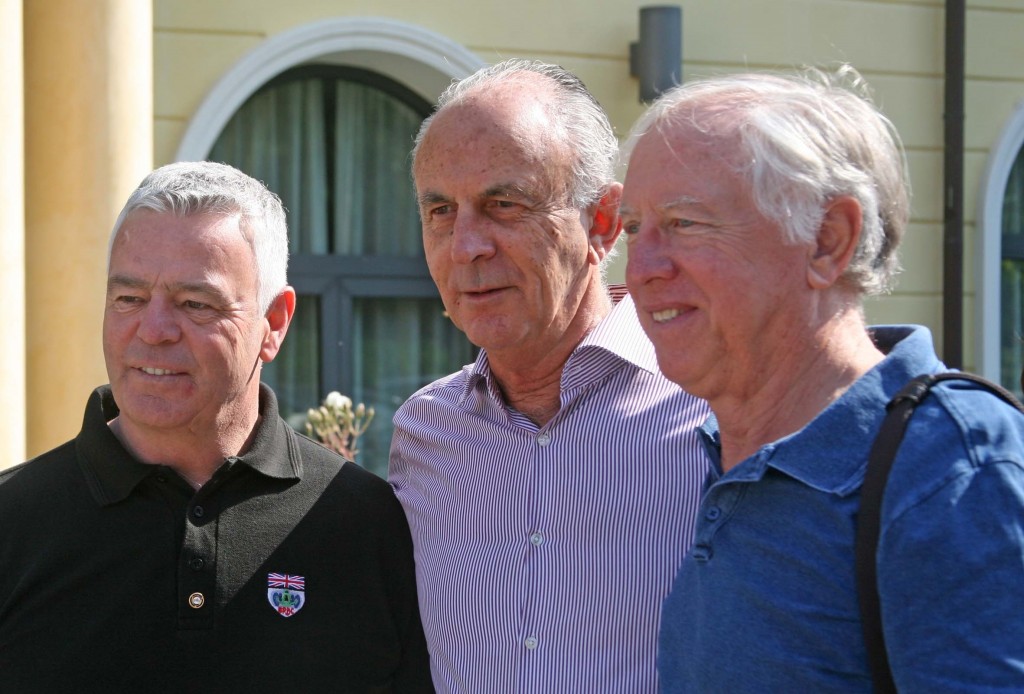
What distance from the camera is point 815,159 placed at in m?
1.73

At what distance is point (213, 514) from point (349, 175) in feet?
13.1

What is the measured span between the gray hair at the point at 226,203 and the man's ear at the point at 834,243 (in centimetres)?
128

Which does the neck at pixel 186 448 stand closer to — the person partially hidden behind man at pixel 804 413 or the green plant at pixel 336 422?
the person partially hidden behind man at pixel 804 413

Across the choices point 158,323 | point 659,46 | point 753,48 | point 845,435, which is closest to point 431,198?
point 158,323

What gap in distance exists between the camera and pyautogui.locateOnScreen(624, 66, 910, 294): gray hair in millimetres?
1739

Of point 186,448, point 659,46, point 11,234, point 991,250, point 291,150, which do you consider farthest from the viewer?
point 991,250

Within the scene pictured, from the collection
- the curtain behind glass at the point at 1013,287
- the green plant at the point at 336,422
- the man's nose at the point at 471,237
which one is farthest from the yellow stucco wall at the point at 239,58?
the man's nose at the point at 471,237

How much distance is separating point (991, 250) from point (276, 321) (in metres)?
4.98

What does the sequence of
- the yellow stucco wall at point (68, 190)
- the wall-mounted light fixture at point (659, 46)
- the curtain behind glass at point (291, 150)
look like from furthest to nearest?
1. the curtain behind glass at point (291, 150)
2. the wall-mounted light fixture at point (659, 46)
3. the yellow stucco wall at point (68, 190)

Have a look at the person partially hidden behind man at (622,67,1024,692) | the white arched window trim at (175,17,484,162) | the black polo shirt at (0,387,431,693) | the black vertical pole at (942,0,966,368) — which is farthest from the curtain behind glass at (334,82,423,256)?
the person partially hidden behind man at (622,67,1024,692)

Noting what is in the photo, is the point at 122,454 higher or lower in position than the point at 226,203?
lower

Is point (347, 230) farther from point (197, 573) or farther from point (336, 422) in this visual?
point (197, 573)

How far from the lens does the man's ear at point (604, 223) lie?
2576 millimetres

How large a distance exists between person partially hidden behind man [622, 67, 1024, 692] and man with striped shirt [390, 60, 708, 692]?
37 cm
